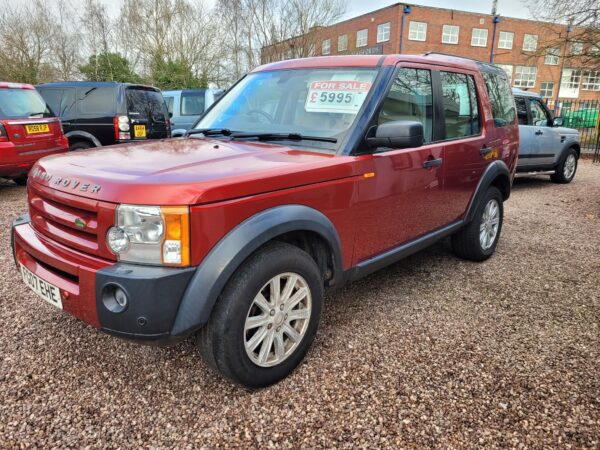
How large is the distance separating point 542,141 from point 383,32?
35.0 metres

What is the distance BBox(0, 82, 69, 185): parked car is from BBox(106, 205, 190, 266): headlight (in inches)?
223

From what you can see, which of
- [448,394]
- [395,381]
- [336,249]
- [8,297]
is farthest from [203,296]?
[8,297]

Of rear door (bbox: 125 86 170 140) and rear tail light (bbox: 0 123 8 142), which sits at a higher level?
rear door (bbox: 125 86 170 140)

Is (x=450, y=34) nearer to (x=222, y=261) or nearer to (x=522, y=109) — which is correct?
(x=522, y=109)

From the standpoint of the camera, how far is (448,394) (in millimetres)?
2387

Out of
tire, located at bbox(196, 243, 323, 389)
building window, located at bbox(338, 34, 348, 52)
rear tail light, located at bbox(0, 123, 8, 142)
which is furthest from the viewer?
building window, located at bbox(338, 34, 348, 52)

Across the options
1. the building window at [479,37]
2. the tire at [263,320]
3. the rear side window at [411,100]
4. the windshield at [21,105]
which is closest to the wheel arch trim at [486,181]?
the rear side window at [411,100]

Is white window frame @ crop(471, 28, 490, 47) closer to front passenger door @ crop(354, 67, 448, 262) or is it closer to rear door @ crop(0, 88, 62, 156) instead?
rear door @ crop(0, 88, 62, 156)

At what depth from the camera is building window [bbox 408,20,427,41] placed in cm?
3872

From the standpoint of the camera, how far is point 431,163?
330 centimetres

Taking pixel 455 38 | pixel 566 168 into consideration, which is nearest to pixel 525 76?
pixel 455 38

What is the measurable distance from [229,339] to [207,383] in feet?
1.72

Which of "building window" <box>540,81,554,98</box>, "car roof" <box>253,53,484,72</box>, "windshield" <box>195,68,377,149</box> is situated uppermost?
"building window" <box>540,81,554,98</box>

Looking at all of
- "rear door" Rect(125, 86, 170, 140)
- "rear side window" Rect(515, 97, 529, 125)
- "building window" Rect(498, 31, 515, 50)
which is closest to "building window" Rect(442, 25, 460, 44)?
"building window" Rect(498, 31, 515, 50)
